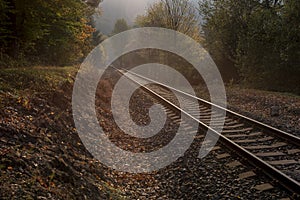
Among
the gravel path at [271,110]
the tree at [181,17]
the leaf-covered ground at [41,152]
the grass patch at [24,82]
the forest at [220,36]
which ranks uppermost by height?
the tree at [181,17]

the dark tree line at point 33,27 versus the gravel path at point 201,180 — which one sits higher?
the dark tree line at point 33,27

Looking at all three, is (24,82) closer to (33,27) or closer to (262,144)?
(33,27)

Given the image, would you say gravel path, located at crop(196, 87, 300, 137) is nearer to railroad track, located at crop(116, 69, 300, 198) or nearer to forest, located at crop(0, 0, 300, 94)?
railroad track, located at crop(116, 69, 300, 198)

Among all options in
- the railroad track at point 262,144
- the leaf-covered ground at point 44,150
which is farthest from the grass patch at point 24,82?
the railroad track at point 262,144

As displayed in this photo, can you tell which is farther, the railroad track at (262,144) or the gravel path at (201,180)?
the railroad track at (262,144)

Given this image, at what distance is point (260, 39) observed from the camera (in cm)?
2073

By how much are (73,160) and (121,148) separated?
2.19 m

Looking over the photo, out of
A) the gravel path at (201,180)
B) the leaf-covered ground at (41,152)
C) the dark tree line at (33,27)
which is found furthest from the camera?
the dark tree line at (33,27)

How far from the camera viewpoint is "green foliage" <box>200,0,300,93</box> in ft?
61.3

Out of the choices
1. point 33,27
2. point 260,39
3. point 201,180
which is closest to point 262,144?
point 201,180

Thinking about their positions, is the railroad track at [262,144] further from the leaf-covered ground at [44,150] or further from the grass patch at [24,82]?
the grass patch at [24,82]

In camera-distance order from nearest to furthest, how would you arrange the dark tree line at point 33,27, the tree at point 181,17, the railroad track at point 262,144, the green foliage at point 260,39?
the railroad track at point 262,144
the dark tree line at point 33,27
the green foliage at point 260,39
the tree at point 181,17

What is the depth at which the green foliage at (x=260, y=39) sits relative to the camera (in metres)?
18.7

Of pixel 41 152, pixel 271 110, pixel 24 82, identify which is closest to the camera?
pixel 41 152
